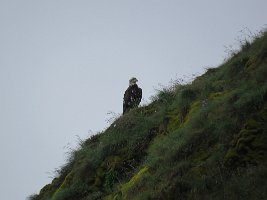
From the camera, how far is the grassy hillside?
22.6ft

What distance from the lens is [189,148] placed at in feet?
26.7

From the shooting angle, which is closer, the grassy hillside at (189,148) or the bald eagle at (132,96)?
the grassy hillside at (189,148)

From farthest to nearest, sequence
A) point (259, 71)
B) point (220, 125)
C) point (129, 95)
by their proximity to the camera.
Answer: point (129, 95) < point (259, 71) < point (220, 125)

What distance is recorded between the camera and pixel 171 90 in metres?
13.0

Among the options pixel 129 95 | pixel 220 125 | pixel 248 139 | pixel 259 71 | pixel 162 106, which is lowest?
pixel 248 139

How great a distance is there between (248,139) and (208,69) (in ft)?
21.1

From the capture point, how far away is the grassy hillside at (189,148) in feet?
22.6

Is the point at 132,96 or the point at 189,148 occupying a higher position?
the point at 132,96

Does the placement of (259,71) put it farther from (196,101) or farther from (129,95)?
(129,95)

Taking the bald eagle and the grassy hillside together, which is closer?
the grassy hillside

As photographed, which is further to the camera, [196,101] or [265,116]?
[196,101]

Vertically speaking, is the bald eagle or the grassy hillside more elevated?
the bald eagle

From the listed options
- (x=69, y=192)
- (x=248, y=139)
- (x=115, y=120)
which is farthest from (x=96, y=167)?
(x=248, y=139)

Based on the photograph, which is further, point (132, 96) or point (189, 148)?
point (132, 96)
